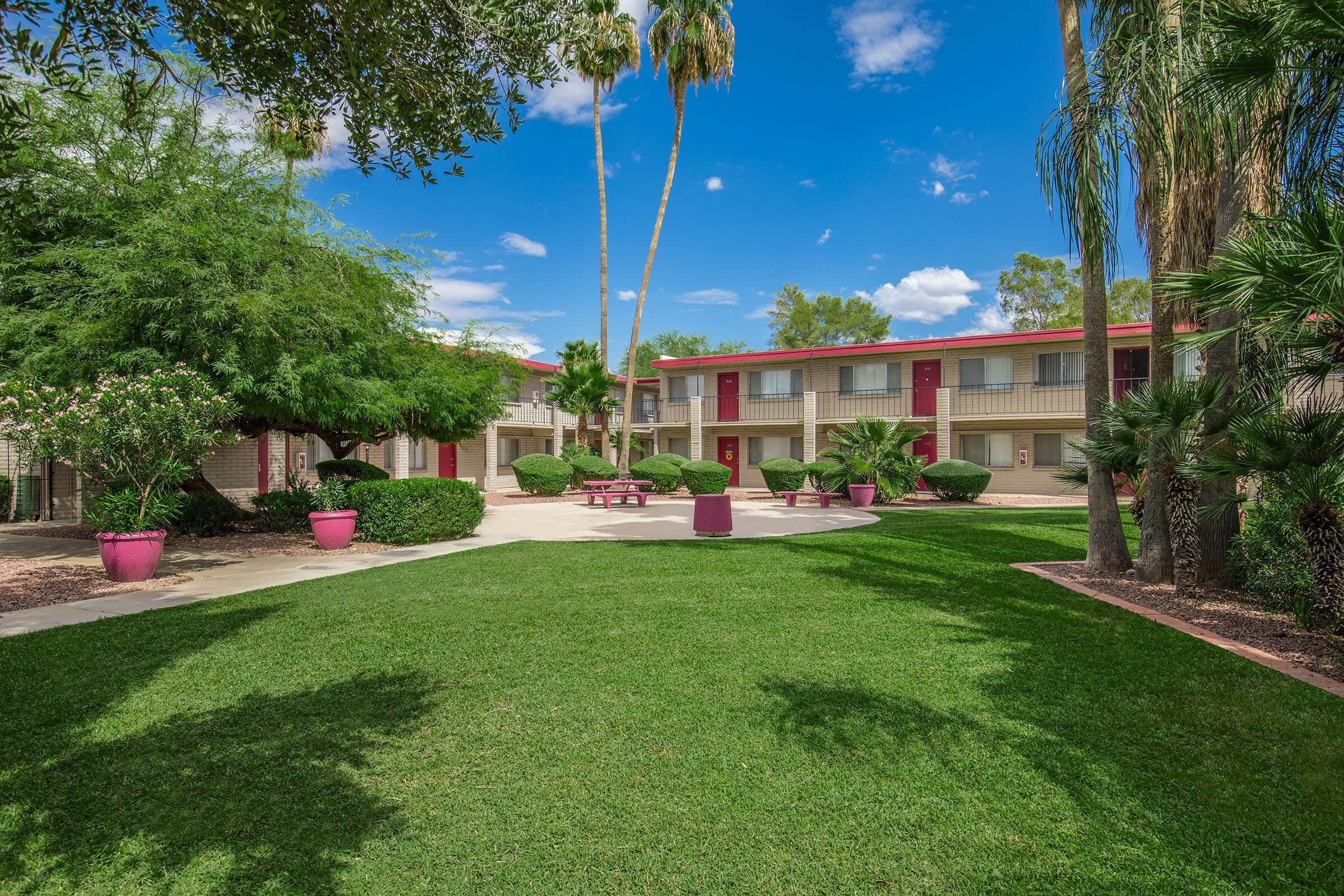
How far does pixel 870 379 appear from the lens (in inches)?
1134

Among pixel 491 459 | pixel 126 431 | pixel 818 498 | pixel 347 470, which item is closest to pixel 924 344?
pixel 818 498

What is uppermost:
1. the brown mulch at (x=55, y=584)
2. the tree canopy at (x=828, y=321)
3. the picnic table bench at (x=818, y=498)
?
the tree canopy at (x=828, y=321)

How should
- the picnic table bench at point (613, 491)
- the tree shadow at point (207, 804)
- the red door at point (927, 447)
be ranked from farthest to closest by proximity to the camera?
1. the red door at point (927, 447)
2. the picnic table bench at point (613, 491)
3. the tree shadow at point (207, 804)

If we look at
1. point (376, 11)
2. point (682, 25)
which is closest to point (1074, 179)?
point (376, 11)

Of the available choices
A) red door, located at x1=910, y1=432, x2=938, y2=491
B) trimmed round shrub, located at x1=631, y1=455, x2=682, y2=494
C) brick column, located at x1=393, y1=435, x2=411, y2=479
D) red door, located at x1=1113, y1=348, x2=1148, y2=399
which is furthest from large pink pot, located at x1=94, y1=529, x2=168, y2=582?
red door, located at x1=1113, y1=348, x2=1148, y2=399

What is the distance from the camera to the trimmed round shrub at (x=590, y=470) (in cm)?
2614

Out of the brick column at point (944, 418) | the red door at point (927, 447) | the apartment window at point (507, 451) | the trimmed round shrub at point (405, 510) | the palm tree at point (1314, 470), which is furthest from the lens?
the apartment window at point (507, 451)

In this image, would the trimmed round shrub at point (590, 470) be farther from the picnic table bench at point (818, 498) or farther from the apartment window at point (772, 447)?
the apartment window at point (772, 447)

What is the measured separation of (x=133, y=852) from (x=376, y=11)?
435 cm

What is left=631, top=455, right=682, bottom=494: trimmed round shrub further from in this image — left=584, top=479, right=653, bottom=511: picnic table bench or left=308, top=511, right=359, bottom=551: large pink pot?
left=308, top=511, right=359, bottom=551: large pink pot

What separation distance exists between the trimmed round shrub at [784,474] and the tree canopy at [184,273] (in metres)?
14.5

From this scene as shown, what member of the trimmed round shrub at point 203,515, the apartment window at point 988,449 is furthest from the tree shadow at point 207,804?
the apartment window at point 988,449

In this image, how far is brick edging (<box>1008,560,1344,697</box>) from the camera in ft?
15.6

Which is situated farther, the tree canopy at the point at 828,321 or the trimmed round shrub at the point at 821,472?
the tree canopy at the point at 828,321
